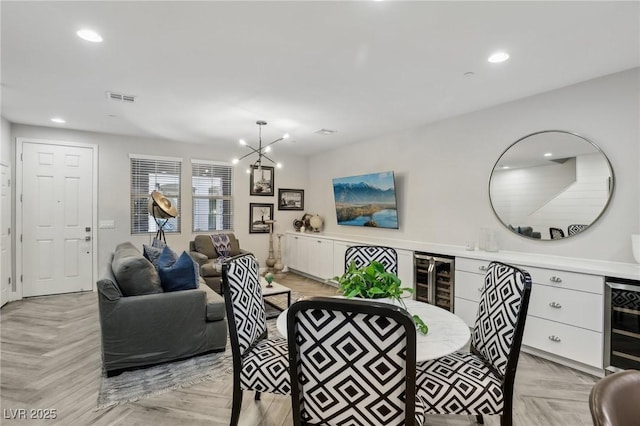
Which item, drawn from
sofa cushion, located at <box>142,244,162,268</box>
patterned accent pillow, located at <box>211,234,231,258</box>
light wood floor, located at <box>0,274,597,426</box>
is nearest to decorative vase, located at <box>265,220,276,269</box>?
patterned accent pillow, located at <box>211,234,231,258</box>

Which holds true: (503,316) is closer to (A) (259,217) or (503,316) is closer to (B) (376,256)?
(B) (376,256)

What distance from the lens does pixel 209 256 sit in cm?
557

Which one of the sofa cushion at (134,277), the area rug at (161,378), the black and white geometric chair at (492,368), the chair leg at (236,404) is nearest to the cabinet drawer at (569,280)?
the black and white geometric chair at (492,368)

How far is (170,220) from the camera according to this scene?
580cm

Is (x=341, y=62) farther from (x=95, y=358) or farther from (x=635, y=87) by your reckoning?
(x=95, y=358)

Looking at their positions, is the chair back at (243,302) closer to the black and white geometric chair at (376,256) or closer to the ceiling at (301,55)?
the black and white geometric chair at (376,256)

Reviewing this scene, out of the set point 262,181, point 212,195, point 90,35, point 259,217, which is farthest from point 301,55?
point 259,217

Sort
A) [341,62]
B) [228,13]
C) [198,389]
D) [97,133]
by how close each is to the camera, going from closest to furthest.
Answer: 1. [228,13]
2. [198,389]
3. [341,62]
4. [97,133]

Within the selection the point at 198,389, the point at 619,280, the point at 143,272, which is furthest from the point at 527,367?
the point at 143,272

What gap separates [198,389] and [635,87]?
14.1ft

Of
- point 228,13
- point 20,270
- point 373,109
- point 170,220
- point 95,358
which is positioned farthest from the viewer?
point 170,220

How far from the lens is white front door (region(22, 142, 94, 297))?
4.80 meters

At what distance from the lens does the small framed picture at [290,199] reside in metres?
6.99

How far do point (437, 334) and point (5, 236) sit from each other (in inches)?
218
